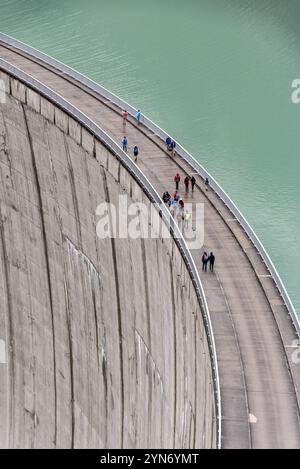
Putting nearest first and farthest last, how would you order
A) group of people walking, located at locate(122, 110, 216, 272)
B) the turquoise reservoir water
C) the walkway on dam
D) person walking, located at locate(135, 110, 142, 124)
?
the walkway on dam
group of people walking, located at locate(122, 110, 216, 272)
person walking, located at locate(135, 110, 142, 124)
the turquoise reservoir water

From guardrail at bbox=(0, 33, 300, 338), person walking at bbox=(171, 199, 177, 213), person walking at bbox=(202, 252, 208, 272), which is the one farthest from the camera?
person walking at bbox=(171, 199, 177, 213)

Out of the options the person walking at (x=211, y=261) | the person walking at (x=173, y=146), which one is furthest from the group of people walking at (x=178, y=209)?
the person walking at (x=173, y=146)

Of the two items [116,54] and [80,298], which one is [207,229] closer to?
[80,298]

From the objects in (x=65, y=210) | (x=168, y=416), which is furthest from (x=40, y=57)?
(x=168, y=416)

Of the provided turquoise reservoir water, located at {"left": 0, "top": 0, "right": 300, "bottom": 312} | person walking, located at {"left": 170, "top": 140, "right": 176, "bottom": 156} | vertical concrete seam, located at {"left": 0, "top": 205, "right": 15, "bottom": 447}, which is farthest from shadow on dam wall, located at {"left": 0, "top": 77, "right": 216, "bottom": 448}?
turquoise reservoir water, located at {"left": 0, "top": 0, "right": 300, "bottom": 312}

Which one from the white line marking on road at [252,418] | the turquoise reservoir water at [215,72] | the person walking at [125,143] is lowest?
the white line marking on road at [252,418]

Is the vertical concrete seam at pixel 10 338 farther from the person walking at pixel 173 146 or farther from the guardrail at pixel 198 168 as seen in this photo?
the person walking at pixel 173 146

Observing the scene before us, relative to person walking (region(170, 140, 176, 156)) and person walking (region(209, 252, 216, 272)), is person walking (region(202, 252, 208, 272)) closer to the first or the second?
person walking (region(209, 252, 216, 272))
